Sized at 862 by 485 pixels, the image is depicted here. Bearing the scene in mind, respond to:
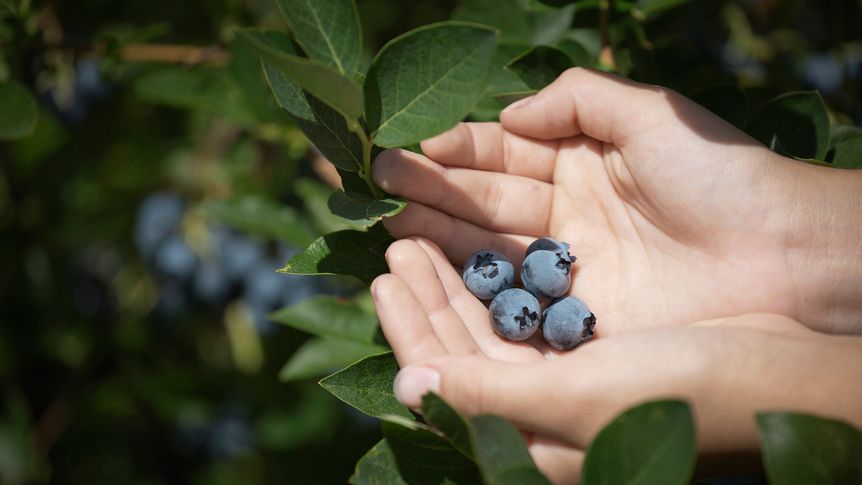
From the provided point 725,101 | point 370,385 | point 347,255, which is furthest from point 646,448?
point 725,101

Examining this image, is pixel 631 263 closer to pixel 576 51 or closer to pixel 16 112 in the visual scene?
pixel 576 51

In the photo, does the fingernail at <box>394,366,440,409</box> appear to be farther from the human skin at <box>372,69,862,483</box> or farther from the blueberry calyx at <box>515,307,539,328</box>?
the blueberry calyx at <box>515,307,539,328</box>

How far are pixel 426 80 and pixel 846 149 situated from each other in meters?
0.82

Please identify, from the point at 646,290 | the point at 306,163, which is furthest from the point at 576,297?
the point at 306,163

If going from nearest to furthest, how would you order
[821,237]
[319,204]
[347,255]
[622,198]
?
[347,255] < [821,237] < [622,198] < [319,204]

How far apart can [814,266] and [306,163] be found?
1.34 meters

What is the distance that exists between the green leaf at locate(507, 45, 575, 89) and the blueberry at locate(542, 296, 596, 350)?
42cm

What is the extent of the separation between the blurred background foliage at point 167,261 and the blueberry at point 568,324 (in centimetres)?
85

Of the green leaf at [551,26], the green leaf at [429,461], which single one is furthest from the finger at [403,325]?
the green leaf at [551,26]

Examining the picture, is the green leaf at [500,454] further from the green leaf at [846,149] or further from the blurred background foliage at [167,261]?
the blurred background foliage at [167,261]

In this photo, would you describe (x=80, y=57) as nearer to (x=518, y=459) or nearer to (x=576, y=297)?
(x=576, y=297)

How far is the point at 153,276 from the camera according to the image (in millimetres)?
2150

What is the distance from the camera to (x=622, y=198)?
4.35 feet

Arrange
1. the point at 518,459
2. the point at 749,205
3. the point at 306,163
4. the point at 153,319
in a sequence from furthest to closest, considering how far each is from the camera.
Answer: the point at 153,319
the point at 306,163
the point at 749,205
the point at 518,459
